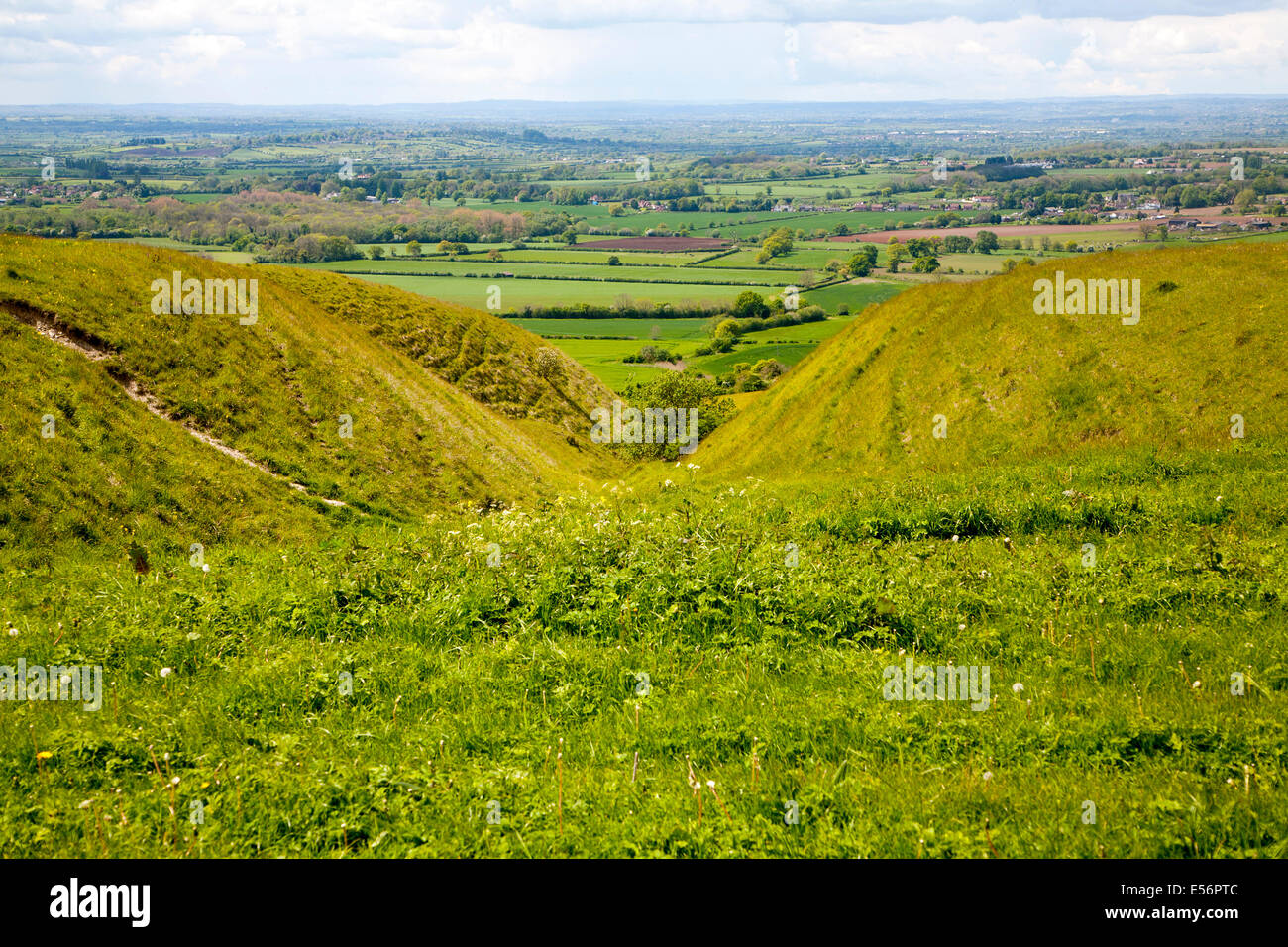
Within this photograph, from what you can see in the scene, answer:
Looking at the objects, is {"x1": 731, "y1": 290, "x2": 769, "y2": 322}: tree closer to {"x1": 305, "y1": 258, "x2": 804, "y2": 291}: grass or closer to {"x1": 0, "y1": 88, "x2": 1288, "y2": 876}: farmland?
{"x1": 305, "y1": 258, "x2": 804, "y2": 291}: grass

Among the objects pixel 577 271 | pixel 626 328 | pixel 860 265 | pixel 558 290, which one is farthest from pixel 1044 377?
pixel 577 271

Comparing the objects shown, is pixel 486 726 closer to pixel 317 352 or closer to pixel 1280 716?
pixel 1280 716

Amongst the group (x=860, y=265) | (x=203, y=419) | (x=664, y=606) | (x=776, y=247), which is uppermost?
(x=776, y=247)

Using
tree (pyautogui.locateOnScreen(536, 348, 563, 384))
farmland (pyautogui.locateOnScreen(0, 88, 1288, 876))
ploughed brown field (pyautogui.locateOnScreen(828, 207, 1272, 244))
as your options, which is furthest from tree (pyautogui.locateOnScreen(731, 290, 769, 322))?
farmland (pyautogui.locateOnScreen(0, 88, 1288, 876))

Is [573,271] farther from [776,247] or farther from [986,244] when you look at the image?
[986,244]

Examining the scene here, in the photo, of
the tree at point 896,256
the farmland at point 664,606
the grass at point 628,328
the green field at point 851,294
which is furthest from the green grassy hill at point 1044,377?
the tree at point 896,256
